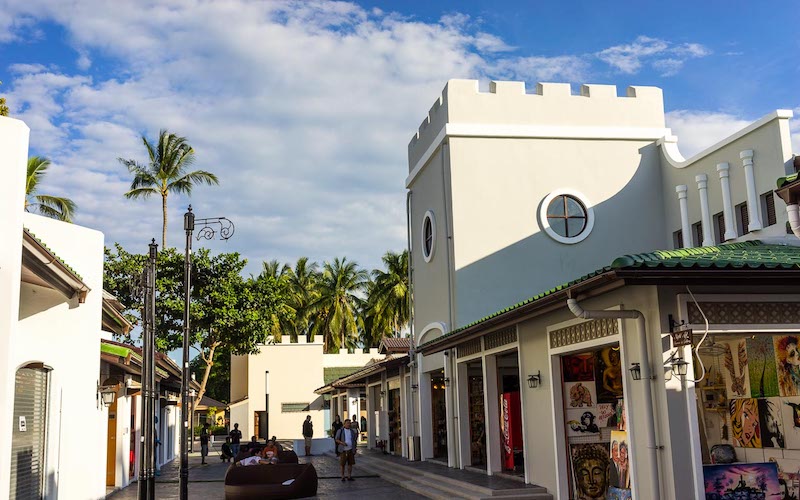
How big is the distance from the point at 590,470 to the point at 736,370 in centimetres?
296

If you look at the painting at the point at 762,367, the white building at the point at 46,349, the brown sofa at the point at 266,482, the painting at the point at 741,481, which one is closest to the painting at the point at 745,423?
the painting at the point at 762,367

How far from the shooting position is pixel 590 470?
1302 cm

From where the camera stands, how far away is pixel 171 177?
40094mm

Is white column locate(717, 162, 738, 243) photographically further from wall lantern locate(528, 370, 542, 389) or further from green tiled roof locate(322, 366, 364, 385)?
green tiled roof locate(322, 366, 364, 385)

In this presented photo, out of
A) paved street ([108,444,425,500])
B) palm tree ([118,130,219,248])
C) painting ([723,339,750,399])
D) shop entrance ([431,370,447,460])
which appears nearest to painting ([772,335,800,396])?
painting ([723,339,750,399])

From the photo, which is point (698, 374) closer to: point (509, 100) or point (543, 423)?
point (543, 423)

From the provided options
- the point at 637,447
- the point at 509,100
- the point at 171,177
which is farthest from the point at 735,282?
the point at 171,177

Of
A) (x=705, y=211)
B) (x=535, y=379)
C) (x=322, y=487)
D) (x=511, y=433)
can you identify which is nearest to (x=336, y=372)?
(x=322, y=487)

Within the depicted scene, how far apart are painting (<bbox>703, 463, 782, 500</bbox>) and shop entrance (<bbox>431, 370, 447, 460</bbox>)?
13.3 metres

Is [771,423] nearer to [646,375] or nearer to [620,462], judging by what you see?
[620,462]

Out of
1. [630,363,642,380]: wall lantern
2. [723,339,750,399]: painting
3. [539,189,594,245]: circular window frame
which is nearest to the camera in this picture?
[630,363,642,380]: wall lantern

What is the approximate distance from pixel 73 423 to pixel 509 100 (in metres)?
14.5

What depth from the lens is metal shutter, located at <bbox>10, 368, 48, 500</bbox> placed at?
11.2 m

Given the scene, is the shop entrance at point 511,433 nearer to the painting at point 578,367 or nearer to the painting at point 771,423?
the painting at point 578,367
